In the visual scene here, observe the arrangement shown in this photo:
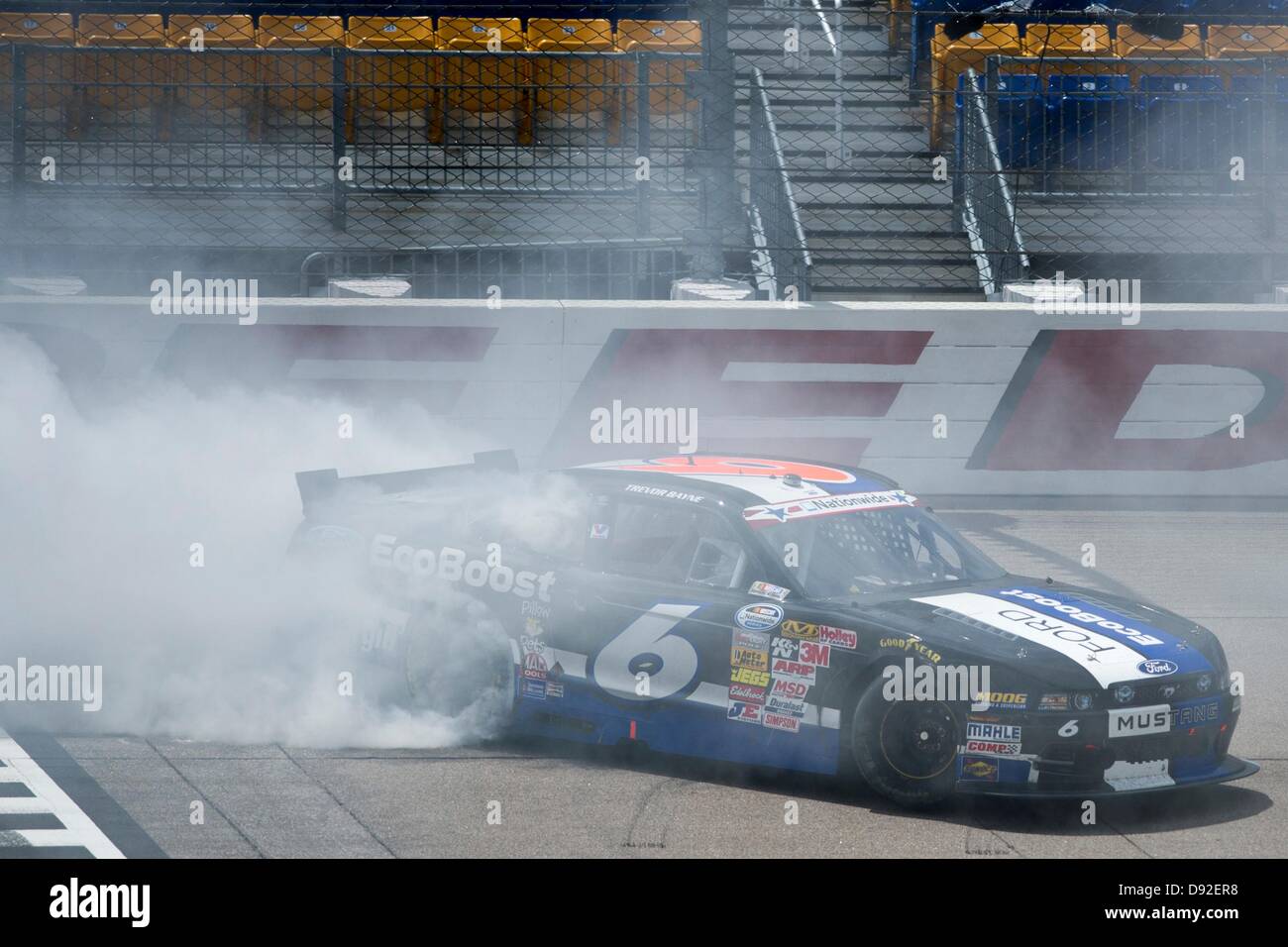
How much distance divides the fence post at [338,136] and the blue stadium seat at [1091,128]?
5.97 m

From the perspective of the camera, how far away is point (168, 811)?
5.79 metres

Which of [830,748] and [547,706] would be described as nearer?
[830,748]

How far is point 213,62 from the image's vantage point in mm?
14266

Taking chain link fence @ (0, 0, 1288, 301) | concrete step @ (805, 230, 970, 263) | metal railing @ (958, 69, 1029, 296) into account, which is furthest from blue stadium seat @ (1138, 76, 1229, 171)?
concrete step @ (805, 230, 970, 263)

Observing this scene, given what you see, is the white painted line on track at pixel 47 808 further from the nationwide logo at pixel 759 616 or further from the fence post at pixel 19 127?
the fence post at pixel 19 127

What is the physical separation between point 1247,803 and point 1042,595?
3.55 ft

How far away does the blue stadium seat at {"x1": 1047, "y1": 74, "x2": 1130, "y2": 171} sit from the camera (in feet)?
46.5

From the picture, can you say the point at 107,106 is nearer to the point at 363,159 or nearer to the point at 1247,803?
the point at 363,159

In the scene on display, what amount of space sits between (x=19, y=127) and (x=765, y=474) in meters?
8.34

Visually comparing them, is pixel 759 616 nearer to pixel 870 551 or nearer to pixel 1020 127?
pixel 870 551

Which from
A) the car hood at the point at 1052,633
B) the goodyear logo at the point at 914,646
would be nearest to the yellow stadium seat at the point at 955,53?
the car hood at the point at 1052,633

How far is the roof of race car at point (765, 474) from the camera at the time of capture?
6.91 meters

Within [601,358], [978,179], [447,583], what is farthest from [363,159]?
[447,583]

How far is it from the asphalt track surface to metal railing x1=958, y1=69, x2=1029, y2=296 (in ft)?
20.6
